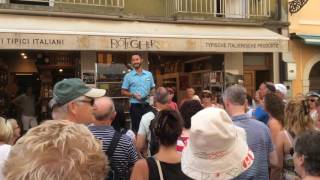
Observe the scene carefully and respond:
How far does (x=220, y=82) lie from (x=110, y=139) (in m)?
10.4

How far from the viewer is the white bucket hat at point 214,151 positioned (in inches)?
111

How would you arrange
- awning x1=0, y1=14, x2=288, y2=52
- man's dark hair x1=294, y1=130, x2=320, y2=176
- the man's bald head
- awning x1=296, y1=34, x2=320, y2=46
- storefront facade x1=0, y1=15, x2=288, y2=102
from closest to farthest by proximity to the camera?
man's dark hair x1=294, y1=130, x2=320, y2=176
the man's bald head
awning x1=0, y1=14, x2=288, y2=52
storefront facade x1=0, y1=15, x2=288, y2=102
awning x1=296, y1=34, x2=320, y2=46

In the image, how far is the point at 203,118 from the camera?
289 centimetres

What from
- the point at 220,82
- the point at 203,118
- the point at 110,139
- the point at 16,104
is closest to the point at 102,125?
the point at 110,139

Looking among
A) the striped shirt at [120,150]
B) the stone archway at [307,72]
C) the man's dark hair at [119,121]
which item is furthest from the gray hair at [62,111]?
the stone archway at [307,72]

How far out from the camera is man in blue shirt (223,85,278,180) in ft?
14.2

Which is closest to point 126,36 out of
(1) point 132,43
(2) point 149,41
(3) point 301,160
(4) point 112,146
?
(1) point 132,43

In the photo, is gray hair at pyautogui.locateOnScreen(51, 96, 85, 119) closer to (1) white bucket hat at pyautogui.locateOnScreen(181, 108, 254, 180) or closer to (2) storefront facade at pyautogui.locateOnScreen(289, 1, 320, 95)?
(1) white bucket hat at pyautogui.locateOnScreen(181, 108, 254, 180)

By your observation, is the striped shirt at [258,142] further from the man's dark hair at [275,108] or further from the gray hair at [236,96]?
the man's dark hair at [275,108]

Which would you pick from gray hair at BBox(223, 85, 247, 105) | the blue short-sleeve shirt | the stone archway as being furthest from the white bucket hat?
the stone archway

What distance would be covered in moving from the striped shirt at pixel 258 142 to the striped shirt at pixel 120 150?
0.99 m

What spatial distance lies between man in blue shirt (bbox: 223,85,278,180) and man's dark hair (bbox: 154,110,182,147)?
2.25ft

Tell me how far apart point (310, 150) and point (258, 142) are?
3.78ft

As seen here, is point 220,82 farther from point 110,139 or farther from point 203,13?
point 110,139
